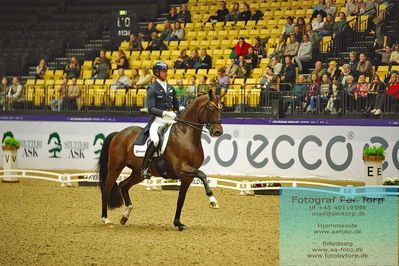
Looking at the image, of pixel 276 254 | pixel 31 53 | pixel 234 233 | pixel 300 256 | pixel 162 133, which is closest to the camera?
pixel 300 256

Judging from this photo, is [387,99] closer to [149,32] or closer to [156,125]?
[156,125]

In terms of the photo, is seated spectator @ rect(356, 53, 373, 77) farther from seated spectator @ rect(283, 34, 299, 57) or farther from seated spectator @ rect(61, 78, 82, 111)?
seated spectator @ rect(61, 78, 82, 111)

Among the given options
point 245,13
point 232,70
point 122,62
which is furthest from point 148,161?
point 122,62

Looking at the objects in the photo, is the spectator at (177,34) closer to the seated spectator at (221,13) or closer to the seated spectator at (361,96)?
the seated spectator at (221,13)

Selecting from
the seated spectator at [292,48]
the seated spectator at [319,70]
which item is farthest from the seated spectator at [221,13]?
the seated spectator at [319,70]

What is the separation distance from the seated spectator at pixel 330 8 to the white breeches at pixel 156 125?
1274cm

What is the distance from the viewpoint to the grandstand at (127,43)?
2411cm

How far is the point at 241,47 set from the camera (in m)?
26.2

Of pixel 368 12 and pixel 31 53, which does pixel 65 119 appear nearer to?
pixel 31 53

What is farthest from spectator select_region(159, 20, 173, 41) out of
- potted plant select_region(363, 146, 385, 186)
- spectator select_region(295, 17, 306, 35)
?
potted plant select_region(363, 146, 385, 186)

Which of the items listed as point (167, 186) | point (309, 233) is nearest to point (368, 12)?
point (167, 186)

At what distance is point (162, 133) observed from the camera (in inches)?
557

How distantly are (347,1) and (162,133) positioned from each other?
42.9ft

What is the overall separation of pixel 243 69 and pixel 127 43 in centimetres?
726
